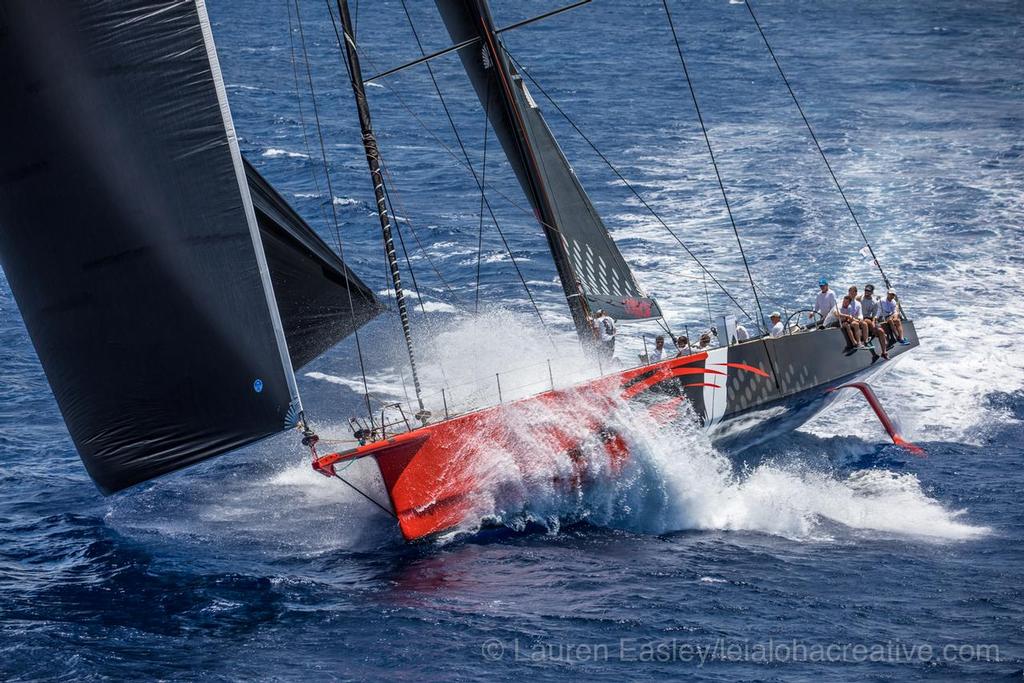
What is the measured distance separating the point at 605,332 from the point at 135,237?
7564 millimetres

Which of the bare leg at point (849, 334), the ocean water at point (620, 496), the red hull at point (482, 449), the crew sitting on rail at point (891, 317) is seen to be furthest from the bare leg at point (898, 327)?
the red hull at point (482, 449)

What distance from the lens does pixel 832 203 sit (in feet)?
96.4

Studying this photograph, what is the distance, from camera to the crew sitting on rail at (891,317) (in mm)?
20125

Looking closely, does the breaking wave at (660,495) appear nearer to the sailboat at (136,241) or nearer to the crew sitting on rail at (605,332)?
the crew sitting on rail at (605,332)

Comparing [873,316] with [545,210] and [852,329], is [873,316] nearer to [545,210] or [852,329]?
[852,329]

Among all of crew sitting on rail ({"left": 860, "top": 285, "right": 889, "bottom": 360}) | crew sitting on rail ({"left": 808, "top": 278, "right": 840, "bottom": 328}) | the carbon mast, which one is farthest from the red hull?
crew sitting on rail ({"left": 860, "top": 285, "right": 889, "bottom": 360})

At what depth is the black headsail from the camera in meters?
12.2

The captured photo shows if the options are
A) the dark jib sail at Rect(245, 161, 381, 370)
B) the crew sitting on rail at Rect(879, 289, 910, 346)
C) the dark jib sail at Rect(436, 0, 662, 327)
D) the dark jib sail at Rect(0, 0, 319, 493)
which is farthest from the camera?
the crew sitting on rail at Rect(879, 289, 910, 346)

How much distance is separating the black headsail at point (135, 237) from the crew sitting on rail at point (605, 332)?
5842 millimetres

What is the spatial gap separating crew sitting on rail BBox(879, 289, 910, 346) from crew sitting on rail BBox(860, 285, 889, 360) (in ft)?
0.24

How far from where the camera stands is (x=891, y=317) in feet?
66.1

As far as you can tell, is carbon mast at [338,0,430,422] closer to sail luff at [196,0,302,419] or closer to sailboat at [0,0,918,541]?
sail luff at [196,0,302,419]

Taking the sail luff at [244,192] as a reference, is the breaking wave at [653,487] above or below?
below

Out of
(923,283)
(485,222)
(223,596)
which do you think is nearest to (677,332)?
(923,283)
